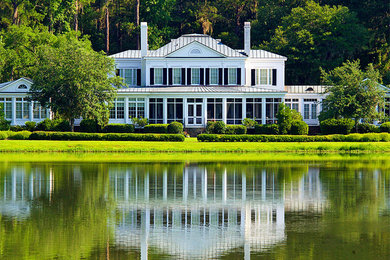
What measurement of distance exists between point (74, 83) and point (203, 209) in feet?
103

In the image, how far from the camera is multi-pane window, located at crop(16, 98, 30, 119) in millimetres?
57688

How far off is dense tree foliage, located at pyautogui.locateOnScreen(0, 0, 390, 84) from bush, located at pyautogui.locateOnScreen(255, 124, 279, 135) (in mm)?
18117

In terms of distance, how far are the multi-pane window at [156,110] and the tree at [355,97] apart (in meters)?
13.4

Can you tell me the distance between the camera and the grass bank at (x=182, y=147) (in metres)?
45.2

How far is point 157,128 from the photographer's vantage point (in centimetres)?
5238

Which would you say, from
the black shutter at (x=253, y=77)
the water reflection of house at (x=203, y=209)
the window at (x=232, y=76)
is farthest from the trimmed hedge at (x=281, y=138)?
the water reflection of house at (x=203, y=209)

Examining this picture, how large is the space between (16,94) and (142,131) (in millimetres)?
11793

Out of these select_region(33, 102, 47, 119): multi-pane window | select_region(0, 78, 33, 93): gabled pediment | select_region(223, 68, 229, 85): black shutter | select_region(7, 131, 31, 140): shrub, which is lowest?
select_region(7, 131, 31, 140): shrub

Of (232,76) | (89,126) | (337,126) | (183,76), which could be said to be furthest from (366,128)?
(89,126)

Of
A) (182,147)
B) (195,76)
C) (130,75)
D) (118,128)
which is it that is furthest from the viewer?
(130,75)

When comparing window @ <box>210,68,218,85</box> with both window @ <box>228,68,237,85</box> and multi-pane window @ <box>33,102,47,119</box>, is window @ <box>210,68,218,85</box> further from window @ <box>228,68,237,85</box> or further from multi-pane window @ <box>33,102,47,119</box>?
multi-pane window @ <box>33,102,47,119</box>

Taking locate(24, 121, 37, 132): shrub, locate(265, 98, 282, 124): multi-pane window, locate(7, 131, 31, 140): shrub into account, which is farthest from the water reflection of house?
locate(265, 98, 282, 124): multi-pane window

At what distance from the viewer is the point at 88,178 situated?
28703 millimetres

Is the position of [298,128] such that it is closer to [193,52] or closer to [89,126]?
[193,52]
